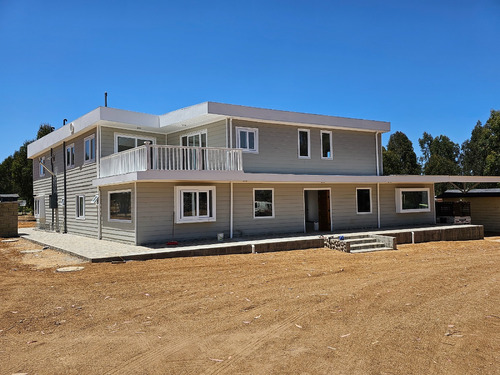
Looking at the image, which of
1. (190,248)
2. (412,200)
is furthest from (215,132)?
(412,200)

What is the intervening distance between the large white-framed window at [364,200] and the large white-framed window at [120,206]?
10.8 m

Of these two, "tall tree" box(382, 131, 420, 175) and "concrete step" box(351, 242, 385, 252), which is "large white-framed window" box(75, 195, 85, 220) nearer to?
"concrete step" box(351, 242, 385, 252)

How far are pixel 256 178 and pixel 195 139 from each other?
3.72 m

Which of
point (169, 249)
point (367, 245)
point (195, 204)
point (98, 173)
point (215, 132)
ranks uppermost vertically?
point (215, 132)

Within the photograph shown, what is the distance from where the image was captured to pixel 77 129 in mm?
16797

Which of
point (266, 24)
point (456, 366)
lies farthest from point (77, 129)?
point (456, 366)

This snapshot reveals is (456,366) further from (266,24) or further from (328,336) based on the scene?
(266,24)

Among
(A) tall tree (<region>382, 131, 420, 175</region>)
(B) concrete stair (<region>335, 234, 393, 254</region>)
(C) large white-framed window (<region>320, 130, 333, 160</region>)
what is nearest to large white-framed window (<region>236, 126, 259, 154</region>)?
(C) large white-framed window (<region>320, 130, 333, 160</region>)

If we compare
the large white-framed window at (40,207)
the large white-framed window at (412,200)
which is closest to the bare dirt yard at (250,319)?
the large white-framed window at (412,200)

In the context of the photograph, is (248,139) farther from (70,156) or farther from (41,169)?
(41,169)

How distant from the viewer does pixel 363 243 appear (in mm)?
14195

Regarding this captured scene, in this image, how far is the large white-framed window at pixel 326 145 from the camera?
1773 centimetres

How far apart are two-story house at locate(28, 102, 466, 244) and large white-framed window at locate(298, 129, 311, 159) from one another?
1.8 inches

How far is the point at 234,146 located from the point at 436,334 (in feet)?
37.3
